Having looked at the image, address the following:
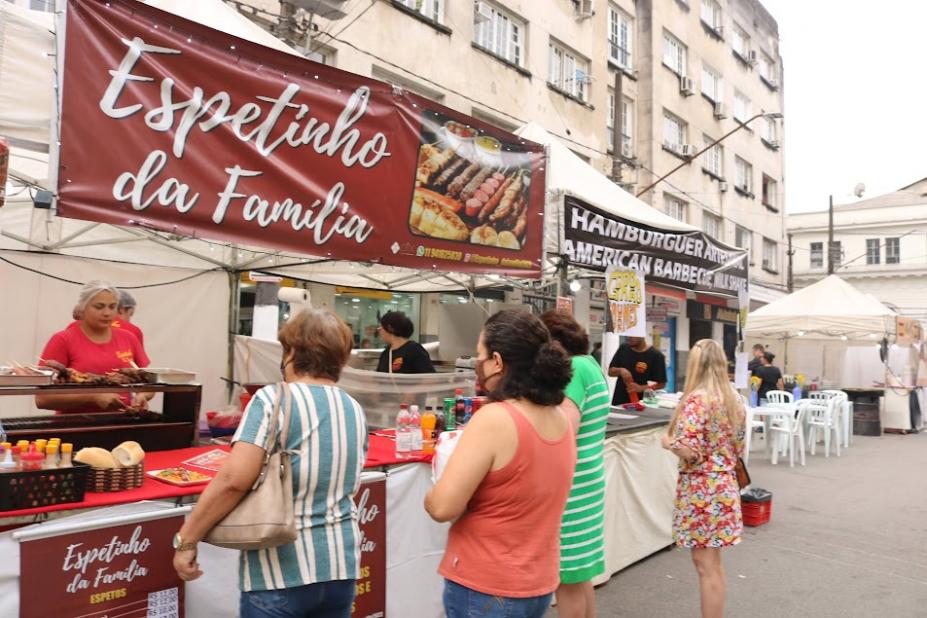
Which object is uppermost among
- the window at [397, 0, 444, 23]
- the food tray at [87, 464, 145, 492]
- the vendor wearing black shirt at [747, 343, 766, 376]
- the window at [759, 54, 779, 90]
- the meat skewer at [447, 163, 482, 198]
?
the window at [759, 54, 779, 90]

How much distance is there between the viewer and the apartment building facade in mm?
37188

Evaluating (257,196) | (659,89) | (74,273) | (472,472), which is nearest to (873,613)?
(472,472)

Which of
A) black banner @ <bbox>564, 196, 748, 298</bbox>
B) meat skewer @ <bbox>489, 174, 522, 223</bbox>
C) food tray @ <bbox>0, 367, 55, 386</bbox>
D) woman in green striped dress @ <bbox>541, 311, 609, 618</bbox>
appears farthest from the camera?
black banner @ <bbox>564, 196, 748, 298</bbox>

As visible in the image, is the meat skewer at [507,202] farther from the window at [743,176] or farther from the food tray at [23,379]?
the window at [743,176]

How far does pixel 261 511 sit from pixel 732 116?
81.7 feet

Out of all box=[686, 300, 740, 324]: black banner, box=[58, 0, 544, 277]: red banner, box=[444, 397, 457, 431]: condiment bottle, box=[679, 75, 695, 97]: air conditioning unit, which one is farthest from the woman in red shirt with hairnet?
box=[679, 75, 695, 97]: air conditioning unit

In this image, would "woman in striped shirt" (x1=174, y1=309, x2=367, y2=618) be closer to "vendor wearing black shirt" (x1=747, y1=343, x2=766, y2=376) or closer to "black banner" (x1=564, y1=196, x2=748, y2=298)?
"black banner" (x1=564, y1=196, x2=748, y2=298)

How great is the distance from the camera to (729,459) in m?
4.22

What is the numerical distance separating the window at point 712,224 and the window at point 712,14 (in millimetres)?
6482

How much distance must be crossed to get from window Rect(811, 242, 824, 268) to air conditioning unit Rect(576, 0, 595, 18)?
29.8 metres

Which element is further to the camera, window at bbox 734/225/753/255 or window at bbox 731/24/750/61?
window at bbox 731/24/750/61

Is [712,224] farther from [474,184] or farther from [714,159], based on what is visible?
[474,184]

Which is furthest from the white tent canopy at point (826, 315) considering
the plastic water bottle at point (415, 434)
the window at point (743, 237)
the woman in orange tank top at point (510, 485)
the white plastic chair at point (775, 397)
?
the woman in orange tank top at point (510, 485)

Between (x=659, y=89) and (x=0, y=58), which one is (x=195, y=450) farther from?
(x=659, y=89)
